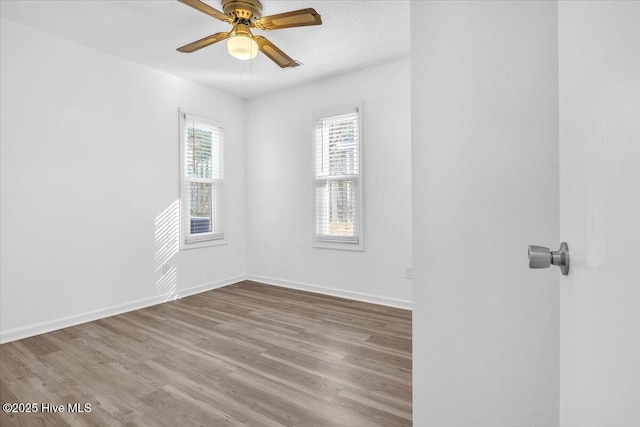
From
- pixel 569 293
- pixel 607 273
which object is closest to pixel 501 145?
pixel 569 293

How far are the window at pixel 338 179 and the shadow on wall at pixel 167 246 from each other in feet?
5.64

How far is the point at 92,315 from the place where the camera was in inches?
124

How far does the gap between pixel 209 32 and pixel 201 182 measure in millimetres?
1887

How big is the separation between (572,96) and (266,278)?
14.4ft

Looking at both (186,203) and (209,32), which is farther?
(186,203)

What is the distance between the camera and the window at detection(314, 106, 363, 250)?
3.85 m

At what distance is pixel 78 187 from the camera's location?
10.2 feet

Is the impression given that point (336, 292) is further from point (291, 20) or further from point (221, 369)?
point (291, 20)

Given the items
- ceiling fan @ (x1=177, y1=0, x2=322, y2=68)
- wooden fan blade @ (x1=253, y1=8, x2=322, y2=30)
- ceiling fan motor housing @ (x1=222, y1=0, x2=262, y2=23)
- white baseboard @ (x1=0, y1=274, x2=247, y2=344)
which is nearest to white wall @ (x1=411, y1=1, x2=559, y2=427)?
wooden fan blade @ (x1=253, y1=8, x2=322, y2=30)

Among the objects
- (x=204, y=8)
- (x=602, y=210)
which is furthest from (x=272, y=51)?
(x=602, y=210)

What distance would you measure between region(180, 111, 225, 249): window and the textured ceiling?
70 cm

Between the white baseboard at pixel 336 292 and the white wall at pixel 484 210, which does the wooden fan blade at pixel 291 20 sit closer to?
the white wall at pixel 484 210

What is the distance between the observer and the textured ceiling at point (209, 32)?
101 inches

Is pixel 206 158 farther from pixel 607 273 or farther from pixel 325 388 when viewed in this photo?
pixel 607 273
